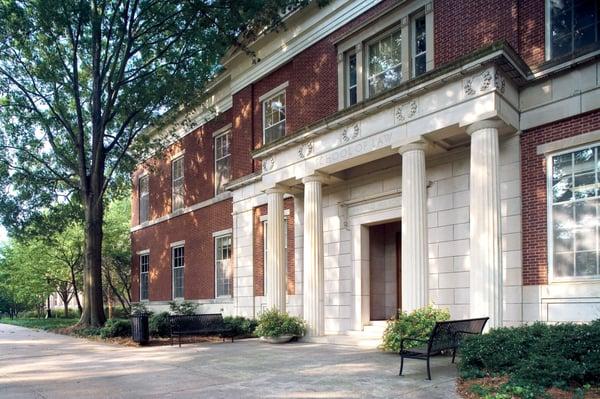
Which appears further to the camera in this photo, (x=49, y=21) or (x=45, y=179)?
(x=45, y=179)

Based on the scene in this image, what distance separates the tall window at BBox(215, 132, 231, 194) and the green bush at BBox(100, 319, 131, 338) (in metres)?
6.74

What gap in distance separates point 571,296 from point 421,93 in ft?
16.6

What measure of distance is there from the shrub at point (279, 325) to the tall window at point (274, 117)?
20.6ft

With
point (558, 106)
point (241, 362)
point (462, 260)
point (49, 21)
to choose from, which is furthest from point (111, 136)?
point (558, 106)

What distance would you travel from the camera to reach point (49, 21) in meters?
16.0

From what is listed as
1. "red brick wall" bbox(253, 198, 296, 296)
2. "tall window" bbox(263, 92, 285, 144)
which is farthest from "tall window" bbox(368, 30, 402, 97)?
"red brick wall" bbox(253, 198, 296, 296)

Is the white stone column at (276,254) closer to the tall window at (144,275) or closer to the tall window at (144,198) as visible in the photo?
the tall window at (144,275)

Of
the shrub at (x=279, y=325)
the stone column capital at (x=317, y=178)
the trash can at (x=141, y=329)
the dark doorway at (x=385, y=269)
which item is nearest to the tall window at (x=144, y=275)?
the trash can at (x=141, y=329)

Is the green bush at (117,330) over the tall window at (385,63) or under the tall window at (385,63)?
under

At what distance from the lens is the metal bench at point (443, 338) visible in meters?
7.96

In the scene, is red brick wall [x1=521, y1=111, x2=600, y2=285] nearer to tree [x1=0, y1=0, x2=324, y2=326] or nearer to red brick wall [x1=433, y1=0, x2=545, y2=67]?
red brick wall [x1=433, y1=0, x2=545, y2=67]

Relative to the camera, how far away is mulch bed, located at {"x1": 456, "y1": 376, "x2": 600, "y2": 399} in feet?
20.3

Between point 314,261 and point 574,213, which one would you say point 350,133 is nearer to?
point 314,261

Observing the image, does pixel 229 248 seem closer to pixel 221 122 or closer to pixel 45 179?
pixel 221 122
